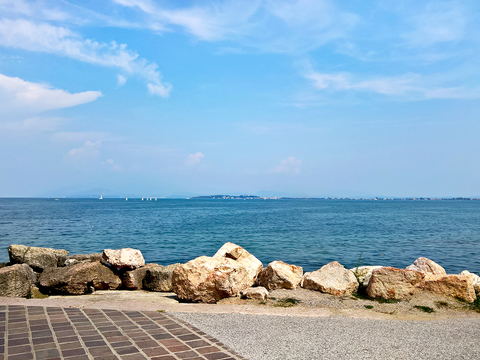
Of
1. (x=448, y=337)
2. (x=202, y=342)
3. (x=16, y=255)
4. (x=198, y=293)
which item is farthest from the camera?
(x=16, y=255)

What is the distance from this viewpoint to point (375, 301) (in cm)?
955

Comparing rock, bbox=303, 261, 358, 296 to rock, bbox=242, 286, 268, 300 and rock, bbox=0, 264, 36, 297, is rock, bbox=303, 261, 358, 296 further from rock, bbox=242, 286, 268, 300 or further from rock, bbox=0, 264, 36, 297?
rock, bbox=0, 264, 36, 297

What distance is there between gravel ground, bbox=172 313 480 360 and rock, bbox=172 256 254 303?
1630 mm

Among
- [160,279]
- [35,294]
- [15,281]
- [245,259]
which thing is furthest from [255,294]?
[15,281]

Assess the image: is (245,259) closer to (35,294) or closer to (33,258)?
(35,294)

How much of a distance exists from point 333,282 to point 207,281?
384cm

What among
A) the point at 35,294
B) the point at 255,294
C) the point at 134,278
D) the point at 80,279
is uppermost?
the point at 255,294

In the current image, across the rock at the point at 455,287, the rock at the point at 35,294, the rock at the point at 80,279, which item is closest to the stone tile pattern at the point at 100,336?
the rock at the point at 35,294

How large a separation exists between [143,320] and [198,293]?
2471 millimetres

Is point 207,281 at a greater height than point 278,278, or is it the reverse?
point 207,281

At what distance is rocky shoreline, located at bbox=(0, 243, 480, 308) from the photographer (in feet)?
31.3

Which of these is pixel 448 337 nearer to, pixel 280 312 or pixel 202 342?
pixel 280 312

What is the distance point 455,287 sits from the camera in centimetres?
966

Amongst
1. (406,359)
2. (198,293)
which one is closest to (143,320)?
(198,293)
